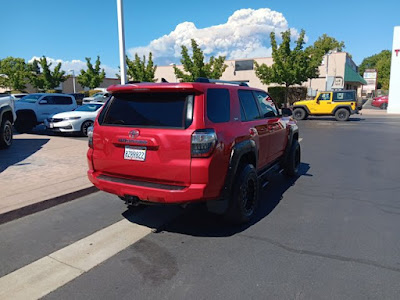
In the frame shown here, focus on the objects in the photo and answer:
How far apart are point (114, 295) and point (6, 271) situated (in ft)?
3.87

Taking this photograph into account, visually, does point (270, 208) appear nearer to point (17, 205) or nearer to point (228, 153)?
point (228, 153)

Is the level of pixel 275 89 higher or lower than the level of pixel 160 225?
higher

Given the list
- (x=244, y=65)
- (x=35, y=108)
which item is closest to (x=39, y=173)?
(x=35, y=108)

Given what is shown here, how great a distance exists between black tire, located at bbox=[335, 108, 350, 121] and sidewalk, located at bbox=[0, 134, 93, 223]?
17.7 metres

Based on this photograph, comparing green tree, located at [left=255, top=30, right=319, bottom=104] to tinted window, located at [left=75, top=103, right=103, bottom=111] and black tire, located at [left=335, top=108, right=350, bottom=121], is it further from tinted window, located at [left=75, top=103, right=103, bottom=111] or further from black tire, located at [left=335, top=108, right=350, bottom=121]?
tinted window, located at [left=75, top=103, right=103, bottom=111]

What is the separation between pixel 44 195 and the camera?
4902 millimetres

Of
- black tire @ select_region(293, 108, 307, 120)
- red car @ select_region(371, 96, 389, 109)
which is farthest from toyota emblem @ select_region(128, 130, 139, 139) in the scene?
red car @ select_region(371, 96, 389, 109)

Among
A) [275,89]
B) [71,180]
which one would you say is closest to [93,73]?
[275,89]

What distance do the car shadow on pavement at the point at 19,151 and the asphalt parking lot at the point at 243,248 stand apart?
9.63 ft

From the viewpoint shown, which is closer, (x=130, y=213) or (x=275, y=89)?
(x=130, y=213)

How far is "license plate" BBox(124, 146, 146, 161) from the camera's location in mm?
3557

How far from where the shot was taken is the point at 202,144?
3336 millimetres

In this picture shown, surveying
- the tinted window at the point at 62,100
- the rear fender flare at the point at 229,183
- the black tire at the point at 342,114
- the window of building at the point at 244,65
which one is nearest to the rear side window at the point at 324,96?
Result: the black tire at the point at 342,114

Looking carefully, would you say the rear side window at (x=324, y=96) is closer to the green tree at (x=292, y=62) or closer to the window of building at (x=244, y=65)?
the green tree at (x=292, y=62)
